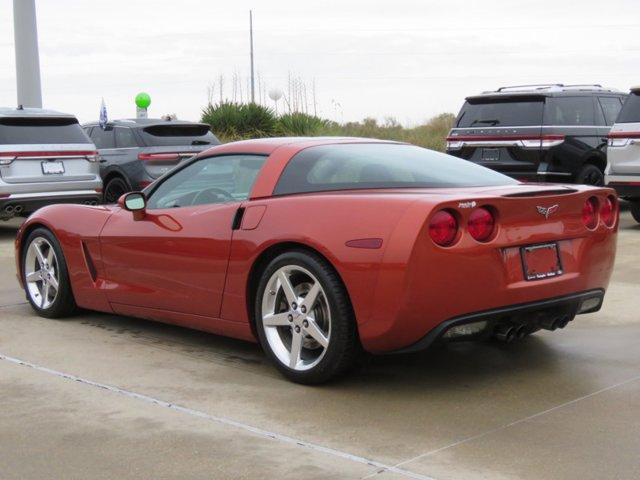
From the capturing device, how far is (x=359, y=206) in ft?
16.6

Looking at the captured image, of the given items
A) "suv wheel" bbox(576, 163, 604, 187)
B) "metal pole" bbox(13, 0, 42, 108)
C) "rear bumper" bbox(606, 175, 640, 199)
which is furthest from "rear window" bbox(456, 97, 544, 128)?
"metal pole" bbox(13, 0, 42, 108)

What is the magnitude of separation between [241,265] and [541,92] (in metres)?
9.58

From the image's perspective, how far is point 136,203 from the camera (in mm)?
6312

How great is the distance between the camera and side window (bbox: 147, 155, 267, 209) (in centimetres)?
591

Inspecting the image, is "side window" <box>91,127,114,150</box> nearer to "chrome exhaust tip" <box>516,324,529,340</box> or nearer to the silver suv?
the silver suv

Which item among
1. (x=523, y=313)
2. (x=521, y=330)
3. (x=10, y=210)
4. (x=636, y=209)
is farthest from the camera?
(x=636, y=209)

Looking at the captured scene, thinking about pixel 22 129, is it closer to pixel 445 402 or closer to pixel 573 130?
pixel 573 130

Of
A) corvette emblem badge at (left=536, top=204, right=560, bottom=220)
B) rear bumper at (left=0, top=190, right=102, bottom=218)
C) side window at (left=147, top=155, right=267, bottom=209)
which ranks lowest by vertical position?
rear bumper at (left=0, top=190, right=102, bottom=218)

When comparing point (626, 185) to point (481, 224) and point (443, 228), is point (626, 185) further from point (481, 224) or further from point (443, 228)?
point (443, 228)

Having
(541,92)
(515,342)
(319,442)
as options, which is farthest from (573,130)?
(319,442)

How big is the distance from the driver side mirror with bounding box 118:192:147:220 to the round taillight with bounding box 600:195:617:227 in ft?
9.22

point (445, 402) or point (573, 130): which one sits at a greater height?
point (573, 130)

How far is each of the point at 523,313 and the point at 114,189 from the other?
11.4 meters

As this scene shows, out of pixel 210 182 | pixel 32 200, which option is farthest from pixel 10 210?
pixel 210 182
